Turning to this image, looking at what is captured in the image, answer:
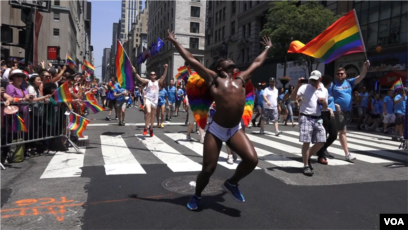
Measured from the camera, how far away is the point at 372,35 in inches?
923

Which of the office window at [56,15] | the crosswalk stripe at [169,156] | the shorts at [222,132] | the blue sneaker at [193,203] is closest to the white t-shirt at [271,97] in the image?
the crosswalk stripe at [169,156]

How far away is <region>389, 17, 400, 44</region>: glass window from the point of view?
21391 millimetres

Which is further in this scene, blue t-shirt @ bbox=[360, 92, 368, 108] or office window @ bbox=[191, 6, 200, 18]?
office window @ bbox=[191, 6, 200, 18]

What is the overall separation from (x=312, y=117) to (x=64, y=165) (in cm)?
458

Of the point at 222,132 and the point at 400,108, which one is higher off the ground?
the point at 400,108

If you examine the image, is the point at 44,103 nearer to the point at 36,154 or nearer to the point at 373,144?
the point at 36,154

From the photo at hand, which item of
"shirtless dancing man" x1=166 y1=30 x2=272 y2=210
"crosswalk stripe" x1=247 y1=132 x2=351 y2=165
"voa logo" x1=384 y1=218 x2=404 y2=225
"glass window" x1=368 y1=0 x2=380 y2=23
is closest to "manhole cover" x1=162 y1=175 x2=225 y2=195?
"shirtless dancing man" x1=166 y1=30 x2=272 y2=210

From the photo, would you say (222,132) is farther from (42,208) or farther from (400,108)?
(400,108)

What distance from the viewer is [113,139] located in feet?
32.1

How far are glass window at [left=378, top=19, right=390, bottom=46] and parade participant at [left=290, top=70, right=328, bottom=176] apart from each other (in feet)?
63.2

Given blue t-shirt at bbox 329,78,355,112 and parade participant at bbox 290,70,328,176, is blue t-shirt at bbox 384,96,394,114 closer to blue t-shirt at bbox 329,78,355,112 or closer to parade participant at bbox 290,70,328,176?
blue t-shirt at bbox 329,78,355,112

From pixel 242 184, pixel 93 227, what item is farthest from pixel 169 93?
pixel 93 227

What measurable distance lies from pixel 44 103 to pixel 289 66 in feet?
94.7

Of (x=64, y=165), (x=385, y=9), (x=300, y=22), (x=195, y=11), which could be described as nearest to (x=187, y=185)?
(x=64, y=165)
